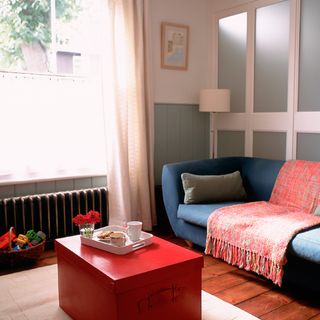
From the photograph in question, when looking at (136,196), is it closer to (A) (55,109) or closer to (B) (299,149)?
(A) (55,109)

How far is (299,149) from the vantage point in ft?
12.1

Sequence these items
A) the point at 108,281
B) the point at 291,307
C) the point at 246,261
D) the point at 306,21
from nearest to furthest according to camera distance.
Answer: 1. the point at 108,281
2. the point at 291,307
3. the point at 246,261
4. the point at 306,21

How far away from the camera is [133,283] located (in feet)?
6.14

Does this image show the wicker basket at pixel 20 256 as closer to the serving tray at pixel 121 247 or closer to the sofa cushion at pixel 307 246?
the serving tray at pixel 121 247

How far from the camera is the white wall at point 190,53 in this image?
414 cm

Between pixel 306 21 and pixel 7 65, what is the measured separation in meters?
2.59

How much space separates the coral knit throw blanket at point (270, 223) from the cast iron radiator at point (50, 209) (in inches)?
47.2

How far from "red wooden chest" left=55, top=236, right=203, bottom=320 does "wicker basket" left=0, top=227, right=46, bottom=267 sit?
0.85m

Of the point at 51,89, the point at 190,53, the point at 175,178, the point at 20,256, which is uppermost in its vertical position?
the point at 190,53

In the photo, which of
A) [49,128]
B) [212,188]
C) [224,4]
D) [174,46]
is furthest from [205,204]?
[224,4]

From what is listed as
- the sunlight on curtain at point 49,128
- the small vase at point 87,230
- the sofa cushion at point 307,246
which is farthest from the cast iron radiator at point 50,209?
the sofa cushion at point 307,246

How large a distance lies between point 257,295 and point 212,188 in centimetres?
111

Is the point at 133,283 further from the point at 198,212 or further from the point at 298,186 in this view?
the point at 298,186

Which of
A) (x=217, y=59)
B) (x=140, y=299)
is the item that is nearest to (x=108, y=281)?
(x=140, y=299)
